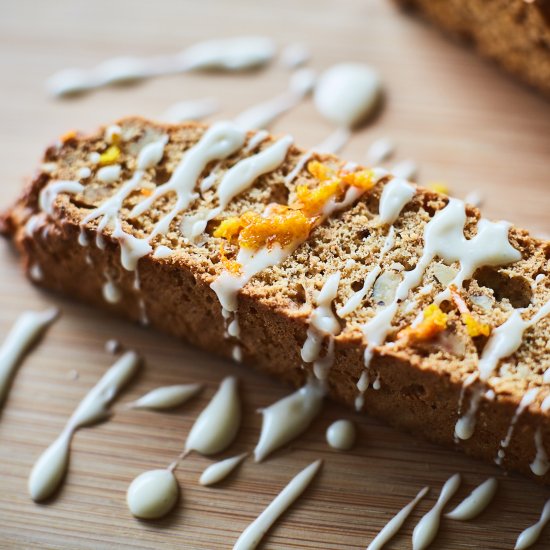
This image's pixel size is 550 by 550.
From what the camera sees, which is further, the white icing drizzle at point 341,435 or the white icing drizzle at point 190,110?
the white icing drizzle at point 190,110

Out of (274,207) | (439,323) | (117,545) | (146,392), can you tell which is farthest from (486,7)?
(117,545)

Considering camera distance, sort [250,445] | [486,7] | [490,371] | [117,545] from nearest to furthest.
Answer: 1. [490,371]
2. [117,545]
3. [250,445]
4. [486,7]

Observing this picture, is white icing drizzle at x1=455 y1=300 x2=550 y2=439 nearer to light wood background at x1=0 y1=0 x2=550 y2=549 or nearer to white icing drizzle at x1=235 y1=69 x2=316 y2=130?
light wood background at x1=0 y1=0 x2=550 y2=549

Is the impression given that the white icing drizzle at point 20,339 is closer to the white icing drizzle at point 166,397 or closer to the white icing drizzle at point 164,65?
the white icing drizzle at point 166,397

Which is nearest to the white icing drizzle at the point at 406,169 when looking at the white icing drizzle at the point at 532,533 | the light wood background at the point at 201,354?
the light wood background at the point at 201,354

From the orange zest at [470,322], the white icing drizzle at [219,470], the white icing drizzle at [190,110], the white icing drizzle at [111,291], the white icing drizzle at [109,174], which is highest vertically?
the white icing drizzle at [190,110]

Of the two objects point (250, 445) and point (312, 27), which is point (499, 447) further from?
point (312, 27)

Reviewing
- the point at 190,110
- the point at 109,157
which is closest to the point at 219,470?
the point at 109,157
